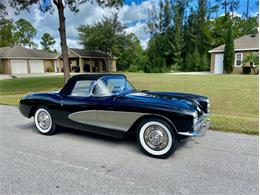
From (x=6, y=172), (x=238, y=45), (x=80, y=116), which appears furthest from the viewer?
(x=238, y=45)

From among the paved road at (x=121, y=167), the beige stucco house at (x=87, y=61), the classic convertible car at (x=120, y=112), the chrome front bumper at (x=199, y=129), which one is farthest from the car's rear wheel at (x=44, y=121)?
the beige stucco house at (x=87, y=61)

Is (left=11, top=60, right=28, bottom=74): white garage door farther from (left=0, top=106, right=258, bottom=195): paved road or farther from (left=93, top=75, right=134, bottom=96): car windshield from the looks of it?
(left=93, top=75, right=134, bottom=96): car windshield

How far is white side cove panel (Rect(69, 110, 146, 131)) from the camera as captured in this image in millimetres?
3551

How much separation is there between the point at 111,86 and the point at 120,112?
810 millimetres

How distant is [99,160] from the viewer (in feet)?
10.8

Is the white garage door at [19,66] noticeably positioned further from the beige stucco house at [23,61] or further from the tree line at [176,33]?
the tree line at [176,33]

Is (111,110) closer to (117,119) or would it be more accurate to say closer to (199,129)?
(117,119)

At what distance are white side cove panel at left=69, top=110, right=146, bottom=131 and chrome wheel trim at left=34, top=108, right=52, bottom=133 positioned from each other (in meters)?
0.79

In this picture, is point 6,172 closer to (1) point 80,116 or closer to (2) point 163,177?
(1) point 80,116

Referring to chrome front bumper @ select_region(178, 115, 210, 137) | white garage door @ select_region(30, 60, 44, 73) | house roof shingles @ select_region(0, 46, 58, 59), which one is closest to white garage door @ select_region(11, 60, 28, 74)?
house roof shingles @ select_region(0, 46, 58, 59)

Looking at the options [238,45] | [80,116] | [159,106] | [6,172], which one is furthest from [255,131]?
[238,45]

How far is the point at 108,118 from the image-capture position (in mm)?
3771

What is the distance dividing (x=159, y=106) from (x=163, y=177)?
1.08 metres

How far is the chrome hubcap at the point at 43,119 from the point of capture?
4.68m
